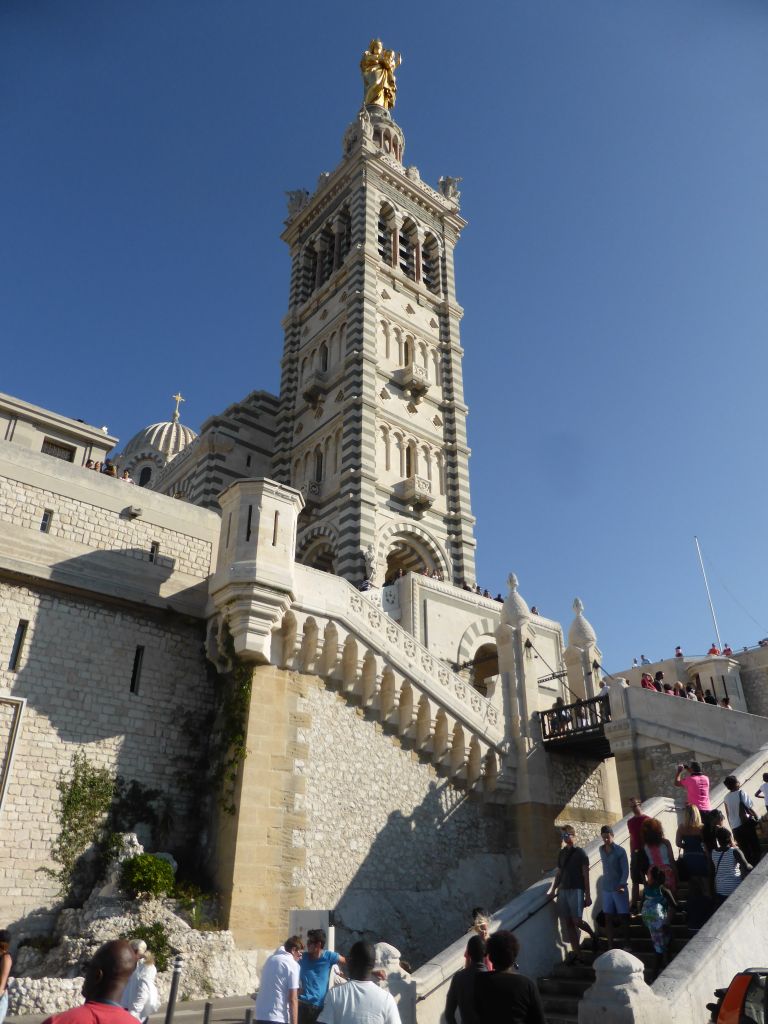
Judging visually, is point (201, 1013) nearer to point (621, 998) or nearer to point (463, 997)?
point (463, 997)

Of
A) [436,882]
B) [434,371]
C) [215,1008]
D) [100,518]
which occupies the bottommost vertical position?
[215,1008]

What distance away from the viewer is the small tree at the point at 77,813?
13.5 metres

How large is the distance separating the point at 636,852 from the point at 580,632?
11.3m

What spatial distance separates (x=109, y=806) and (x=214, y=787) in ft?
6.67

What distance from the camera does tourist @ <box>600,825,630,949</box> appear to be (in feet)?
33.2

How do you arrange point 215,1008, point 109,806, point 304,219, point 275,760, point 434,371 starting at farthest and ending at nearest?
Answer: point 304,219, point 434,371, point 275,760, point 109,806, point 215,1008

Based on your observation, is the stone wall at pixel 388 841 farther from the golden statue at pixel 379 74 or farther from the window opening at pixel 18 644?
the golden statue at pixel 379 74

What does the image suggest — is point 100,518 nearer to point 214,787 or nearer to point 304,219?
point 214,787

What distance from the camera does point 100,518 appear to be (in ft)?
54.4

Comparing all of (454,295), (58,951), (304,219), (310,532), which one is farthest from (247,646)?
(304,219)

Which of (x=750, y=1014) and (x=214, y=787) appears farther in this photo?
(x=214, y=787)

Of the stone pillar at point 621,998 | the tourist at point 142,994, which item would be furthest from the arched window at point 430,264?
the stone pillar at point 621,998

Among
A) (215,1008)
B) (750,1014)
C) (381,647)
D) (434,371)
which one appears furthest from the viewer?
(434,371)

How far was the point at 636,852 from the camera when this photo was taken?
10.9 m
